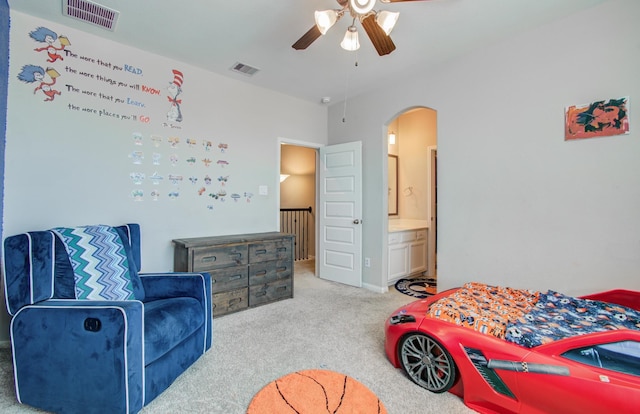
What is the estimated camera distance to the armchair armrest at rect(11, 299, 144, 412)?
4.60ft

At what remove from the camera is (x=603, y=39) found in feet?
7.08

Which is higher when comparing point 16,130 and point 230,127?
point 230,127

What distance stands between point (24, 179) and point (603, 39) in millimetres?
4629

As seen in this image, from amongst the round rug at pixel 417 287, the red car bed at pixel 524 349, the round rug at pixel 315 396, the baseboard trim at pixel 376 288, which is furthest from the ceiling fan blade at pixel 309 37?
the round rug at pixel 417 287

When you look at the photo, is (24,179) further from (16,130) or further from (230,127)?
(230,127)

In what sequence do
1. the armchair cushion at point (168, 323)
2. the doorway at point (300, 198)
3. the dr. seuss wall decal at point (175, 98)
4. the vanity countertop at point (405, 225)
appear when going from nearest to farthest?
the armchair cushion at point (168, 323) < the dr. seuss wall decal at point (175, 98) < the vanity countertop at point (405, 225) < the doorway at point (300, 198)

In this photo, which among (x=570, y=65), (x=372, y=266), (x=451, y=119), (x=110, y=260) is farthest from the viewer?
(x=372, y=266)

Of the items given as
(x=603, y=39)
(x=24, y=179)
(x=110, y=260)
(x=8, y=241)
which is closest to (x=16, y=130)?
(x=24, y=179)

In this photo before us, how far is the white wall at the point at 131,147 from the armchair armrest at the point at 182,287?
834mm

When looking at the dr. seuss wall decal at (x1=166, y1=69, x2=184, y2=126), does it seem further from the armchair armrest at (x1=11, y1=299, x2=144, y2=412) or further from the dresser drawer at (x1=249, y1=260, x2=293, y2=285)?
the armchair armrest at (x1=11, y1=299, x2=144, y2=412)

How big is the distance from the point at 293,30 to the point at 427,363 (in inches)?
109

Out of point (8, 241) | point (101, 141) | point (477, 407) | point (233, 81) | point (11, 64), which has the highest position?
point (233, 81)

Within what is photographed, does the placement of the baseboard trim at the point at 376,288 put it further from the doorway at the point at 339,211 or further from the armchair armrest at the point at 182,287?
the armchair armrest at the point at 182,287

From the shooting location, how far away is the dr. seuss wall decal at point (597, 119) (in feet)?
6.85
